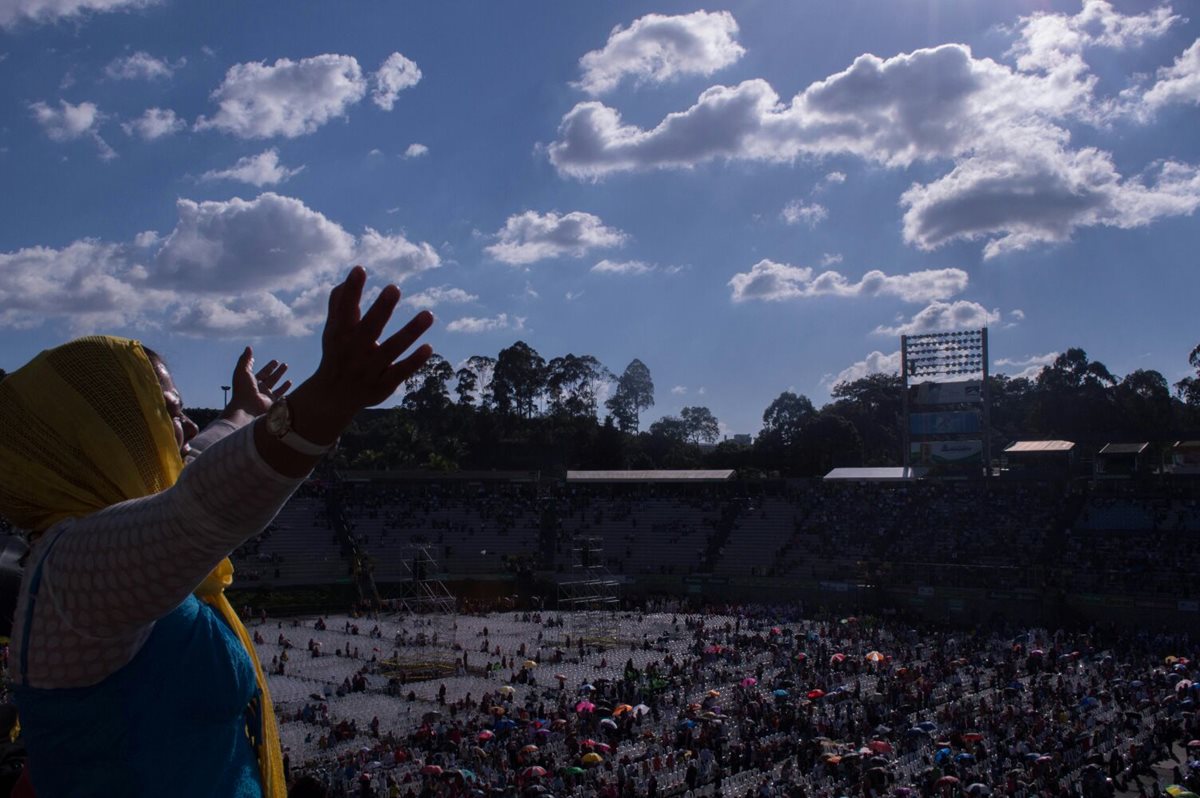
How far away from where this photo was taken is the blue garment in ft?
5.52

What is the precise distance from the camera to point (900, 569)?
111ft

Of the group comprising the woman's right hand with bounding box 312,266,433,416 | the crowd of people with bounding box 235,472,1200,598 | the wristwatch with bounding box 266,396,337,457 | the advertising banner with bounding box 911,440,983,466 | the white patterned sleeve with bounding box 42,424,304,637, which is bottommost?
the crowd of people with bounding box 235,472,1200,598

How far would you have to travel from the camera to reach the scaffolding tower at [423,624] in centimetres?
2373

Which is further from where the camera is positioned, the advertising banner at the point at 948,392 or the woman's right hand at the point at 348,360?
the advertising banner at the point at 948,392

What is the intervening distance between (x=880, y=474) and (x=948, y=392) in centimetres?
491

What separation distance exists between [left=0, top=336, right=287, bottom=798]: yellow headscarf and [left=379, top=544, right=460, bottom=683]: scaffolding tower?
22148 millimetres

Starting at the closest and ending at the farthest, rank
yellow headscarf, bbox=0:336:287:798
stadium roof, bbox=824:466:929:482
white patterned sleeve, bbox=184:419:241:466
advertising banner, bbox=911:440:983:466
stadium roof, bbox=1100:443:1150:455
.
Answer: yellow headscarf, bbox=0:336:287:798
white patterned sleeve, bbox=184:419:241:466
advertising banner, bbox=911:440:983:466
stadium roof, bbox=1100:443:1150:455
stadium roof, bbox=824:466:929:482

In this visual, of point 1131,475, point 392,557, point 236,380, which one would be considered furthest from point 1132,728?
point 392,557

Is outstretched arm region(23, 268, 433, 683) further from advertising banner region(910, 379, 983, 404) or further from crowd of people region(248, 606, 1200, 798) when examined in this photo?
advertising banner region(910, 379, 983, 404)

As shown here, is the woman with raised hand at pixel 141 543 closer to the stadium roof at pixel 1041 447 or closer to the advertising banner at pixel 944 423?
the advertising banner at pixel 944 423

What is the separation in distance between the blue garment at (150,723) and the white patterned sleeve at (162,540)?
→ 126 millimetres

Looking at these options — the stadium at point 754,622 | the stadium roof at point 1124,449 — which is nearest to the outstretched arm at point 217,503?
the stadium at point 754,622

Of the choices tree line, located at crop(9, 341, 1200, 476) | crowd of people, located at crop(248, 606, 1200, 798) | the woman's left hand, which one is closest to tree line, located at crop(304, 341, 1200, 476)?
tree line, located at crop(9, 341, 1200, 476)

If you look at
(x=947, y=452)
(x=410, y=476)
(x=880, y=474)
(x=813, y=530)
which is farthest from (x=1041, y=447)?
(x=410, y=476)
